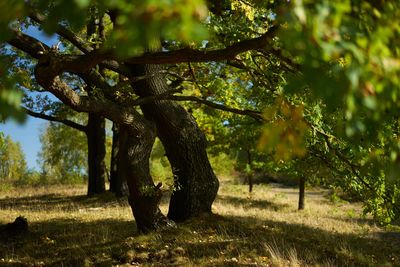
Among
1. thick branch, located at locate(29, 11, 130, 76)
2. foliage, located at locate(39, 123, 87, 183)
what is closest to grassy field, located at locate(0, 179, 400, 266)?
thick branch, located at locate(29, 11, 130, 76)

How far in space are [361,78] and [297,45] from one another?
397mm

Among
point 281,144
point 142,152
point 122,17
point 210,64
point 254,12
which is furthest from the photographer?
point 210,64

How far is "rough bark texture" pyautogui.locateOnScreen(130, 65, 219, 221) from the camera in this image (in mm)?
10758

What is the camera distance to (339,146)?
356 inches

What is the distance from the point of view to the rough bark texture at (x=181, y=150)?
10.8 meters

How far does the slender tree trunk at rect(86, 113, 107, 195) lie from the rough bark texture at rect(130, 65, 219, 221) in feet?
39.1

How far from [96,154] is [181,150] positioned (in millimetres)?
12633

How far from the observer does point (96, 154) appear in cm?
2272

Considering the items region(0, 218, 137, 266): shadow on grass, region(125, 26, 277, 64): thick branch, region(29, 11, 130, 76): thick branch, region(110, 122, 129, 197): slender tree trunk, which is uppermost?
region(29, 11, 130, 76): thick branch

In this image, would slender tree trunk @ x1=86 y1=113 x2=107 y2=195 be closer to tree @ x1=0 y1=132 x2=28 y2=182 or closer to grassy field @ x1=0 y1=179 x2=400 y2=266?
grassy field @ x1=0 y1=179 x2=400 y2=266

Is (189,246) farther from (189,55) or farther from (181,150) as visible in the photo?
(189,55)

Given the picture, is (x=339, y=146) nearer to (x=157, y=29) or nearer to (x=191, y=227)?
(x=191, y=227)

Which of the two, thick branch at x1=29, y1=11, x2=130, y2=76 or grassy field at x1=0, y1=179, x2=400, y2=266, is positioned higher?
thick branch at x1=29, y1=11, x2=130, y2=76

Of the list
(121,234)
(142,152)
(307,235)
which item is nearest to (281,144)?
(142,152)
